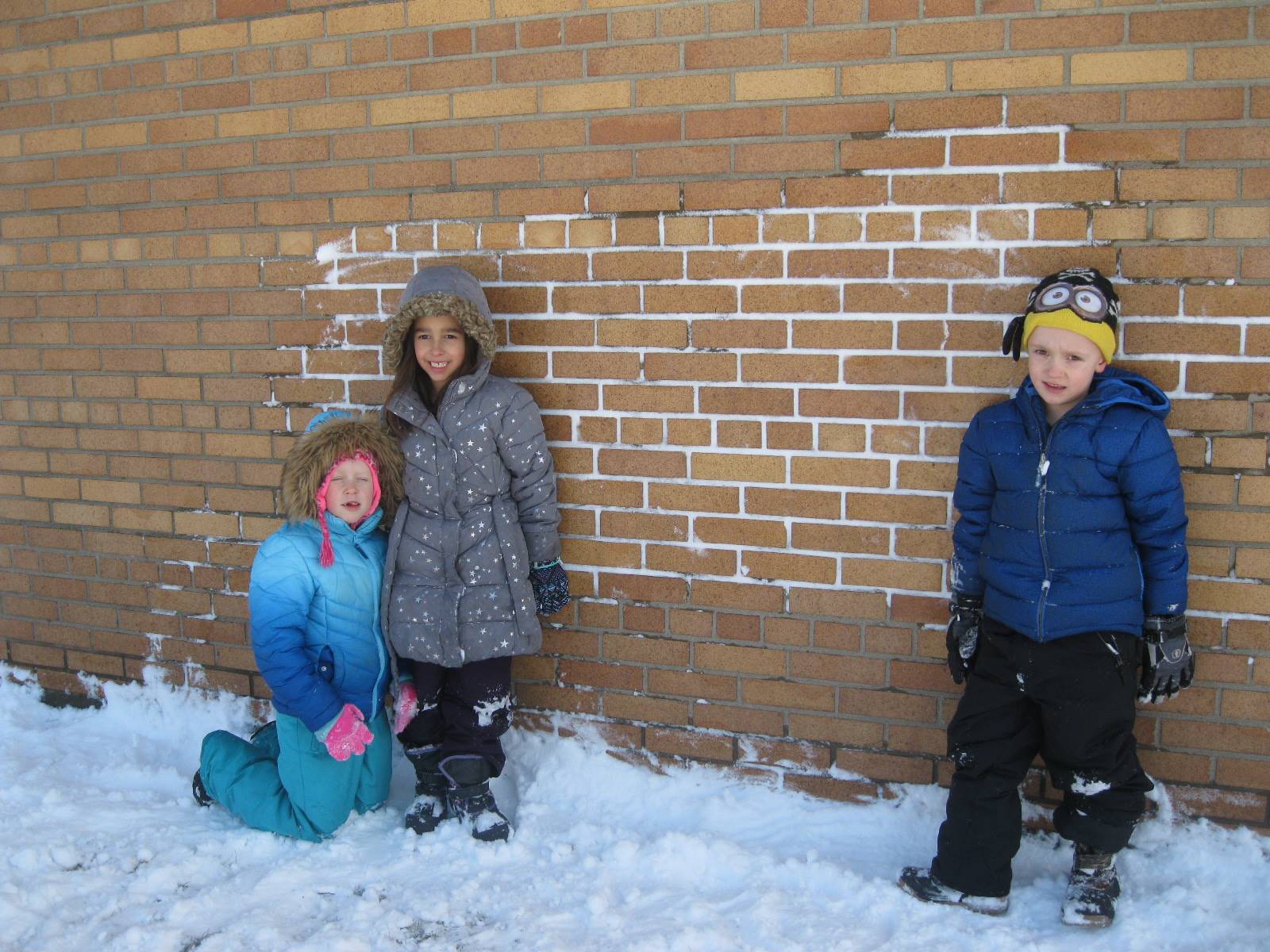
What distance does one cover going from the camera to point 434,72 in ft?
11.2

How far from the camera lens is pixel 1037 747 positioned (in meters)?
2.86

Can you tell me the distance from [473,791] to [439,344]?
143 centimetres

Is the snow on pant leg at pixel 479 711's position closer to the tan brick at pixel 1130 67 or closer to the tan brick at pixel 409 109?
the tan brick at pixel 409 109

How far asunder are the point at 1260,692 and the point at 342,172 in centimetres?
338

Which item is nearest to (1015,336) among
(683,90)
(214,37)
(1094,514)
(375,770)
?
(1094,514)

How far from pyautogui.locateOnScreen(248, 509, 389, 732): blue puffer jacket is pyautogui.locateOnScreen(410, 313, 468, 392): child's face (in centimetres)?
52

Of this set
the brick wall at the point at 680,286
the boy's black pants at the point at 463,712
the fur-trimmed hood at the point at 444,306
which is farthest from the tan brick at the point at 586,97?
the boy's black pants at the point at 463,712

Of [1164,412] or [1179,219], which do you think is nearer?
[1164,412]

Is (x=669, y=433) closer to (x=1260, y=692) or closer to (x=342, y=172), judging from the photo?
(x=342, y=172)

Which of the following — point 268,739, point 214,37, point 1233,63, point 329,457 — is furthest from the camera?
point 214,37

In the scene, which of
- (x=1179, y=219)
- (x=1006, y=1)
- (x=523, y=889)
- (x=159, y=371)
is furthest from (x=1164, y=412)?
(x=159, y=371)

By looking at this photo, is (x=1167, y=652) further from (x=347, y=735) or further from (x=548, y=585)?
(x=347, y=735)

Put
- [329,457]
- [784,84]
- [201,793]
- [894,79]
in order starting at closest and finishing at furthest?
[894,79], [784,84], [329,457], [201,793]

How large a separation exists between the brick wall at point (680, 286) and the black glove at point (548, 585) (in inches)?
6.9
